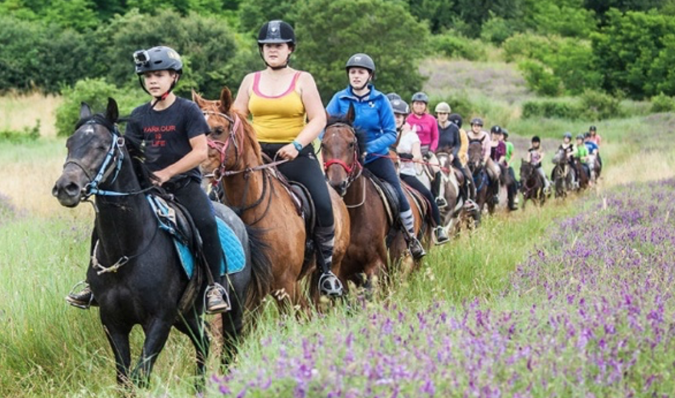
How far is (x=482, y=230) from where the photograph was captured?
13.1 meters

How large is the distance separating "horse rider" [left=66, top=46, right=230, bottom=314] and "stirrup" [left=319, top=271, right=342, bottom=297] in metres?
1.87

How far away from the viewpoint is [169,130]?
6531 millimetres

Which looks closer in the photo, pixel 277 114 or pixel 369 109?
pixel 277 114

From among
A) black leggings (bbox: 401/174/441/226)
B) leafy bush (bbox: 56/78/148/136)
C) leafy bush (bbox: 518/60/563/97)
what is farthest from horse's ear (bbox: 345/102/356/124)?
leafy bush (bbox: 518/60/563/97)

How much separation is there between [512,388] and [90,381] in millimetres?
3557

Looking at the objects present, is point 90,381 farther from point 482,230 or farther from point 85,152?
point 482,230

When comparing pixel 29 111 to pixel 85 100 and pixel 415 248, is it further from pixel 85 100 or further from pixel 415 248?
pixel 415 248

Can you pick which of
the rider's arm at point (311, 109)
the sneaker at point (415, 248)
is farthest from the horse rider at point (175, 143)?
the sneaker at point (415, 248)

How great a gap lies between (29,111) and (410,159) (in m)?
29.0

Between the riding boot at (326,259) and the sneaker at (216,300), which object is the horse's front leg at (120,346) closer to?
the sneaker at (216,300)

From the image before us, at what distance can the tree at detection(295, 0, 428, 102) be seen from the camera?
44594mm

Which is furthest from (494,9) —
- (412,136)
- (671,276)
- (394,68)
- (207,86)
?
(671,276)

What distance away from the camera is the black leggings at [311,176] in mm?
8242

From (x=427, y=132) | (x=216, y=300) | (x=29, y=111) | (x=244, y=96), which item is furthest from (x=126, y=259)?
(x=29, y=111)
